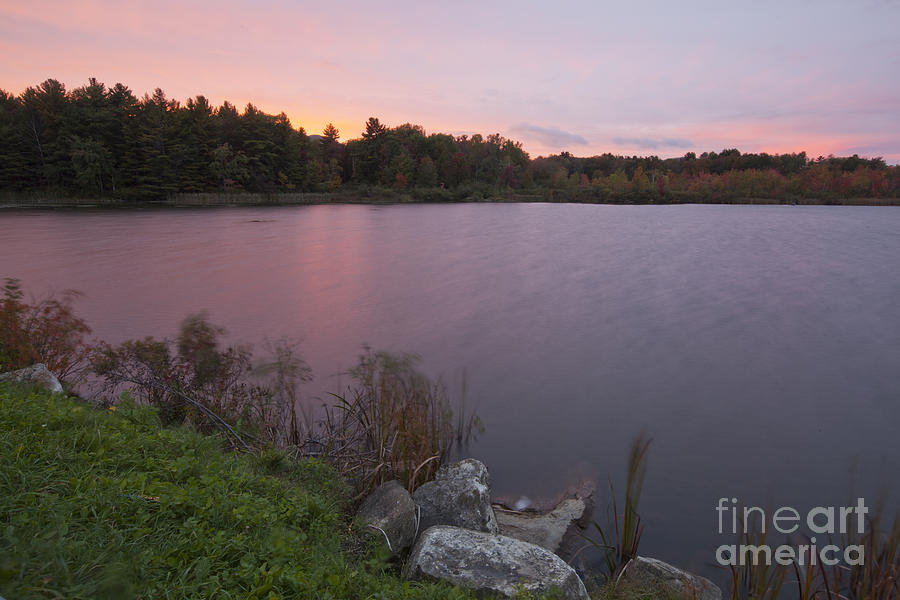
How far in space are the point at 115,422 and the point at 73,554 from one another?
217 centimetres

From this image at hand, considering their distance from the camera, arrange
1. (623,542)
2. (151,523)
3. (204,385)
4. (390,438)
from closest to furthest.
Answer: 1. (151,523)
2. (623,542)
3. (390,438)
4. (204,385)

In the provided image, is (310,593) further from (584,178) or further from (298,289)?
(584,178)

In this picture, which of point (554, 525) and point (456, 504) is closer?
point (456, 504)

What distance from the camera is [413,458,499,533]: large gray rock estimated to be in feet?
16.0

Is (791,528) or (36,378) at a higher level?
→ (36,378)

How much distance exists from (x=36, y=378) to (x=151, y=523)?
3.84 m

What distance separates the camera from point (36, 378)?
18.8 ft

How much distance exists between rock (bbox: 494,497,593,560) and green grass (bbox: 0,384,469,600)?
1.77m

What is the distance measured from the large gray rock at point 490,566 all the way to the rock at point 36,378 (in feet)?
14.7

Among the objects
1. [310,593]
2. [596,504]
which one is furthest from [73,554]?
[596,504]

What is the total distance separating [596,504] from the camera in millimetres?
6148

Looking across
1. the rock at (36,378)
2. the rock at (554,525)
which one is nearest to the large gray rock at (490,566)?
the rock at (554,525)

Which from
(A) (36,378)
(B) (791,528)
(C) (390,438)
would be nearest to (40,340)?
(A) (36,378)

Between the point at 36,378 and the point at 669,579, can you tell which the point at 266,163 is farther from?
the point at 669,579
